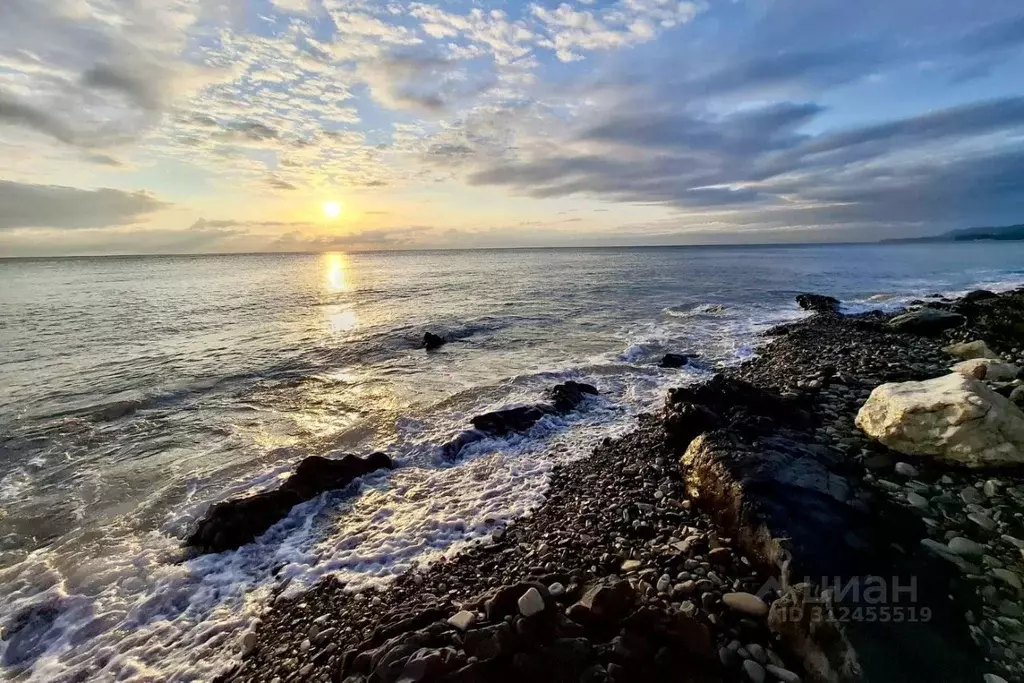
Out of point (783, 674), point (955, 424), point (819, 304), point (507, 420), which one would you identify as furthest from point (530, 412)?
point (819, 304)

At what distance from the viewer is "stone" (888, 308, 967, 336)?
19.8 m

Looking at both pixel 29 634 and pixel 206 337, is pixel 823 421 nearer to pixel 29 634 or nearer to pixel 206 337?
pixel 29 634

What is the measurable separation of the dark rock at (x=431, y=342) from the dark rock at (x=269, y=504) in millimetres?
13317

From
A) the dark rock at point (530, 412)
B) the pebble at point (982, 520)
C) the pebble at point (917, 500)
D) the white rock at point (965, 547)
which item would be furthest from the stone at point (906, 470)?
the dark rock at point (530, 412)

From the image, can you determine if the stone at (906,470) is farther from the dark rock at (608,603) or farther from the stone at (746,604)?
the dark rock at (608,603)

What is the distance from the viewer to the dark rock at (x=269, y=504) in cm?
821

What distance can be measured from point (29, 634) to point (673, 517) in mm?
9380

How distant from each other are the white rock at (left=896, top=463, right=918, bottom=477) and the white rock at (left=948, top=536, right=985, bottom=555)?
6.08 feet

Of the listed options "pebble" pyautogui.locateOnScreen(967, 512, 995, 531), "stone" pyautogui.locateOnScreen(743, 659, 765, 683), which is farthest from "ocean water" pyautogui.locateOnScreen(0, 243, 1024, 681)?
"pebble" pyautogui.locateOnScreen(967, 512, 995, 531)

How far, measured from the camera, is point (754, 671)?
423cm

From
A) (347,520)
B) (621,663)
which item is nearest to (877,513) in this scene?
(621,663)

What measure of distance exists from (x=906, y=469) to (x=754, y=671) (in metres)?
5.55

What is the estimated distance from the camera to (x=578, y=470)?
9844 mm

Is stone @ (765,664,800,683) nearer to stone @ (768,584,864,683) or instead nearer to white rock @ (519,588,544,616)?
stone @ (768,584,864,683)
